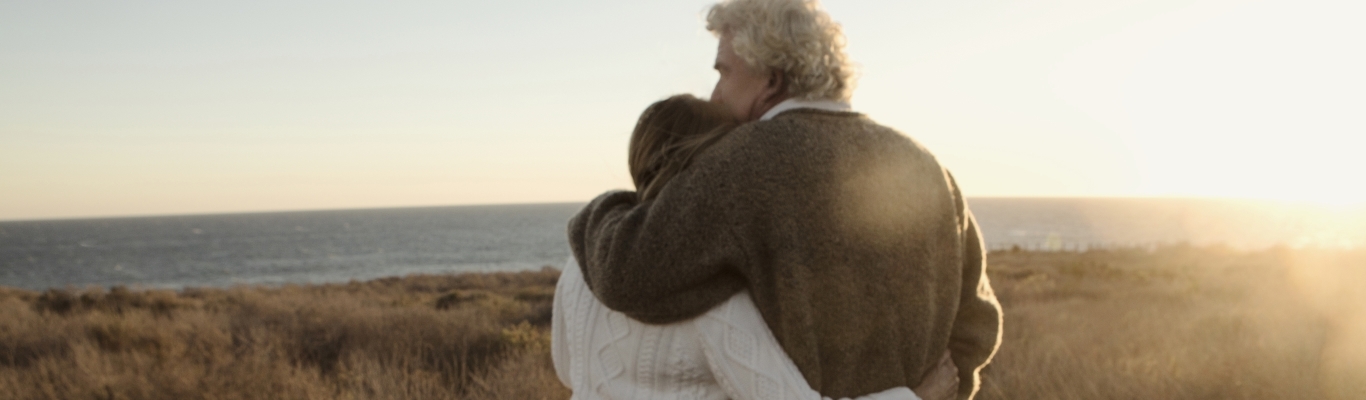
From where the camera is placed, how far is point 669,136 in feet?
5.57

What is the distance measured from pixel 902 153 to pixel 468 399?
3795mm

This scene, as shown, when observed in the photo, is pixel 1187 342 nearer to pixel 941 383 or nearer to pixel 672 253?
pixel 941 383

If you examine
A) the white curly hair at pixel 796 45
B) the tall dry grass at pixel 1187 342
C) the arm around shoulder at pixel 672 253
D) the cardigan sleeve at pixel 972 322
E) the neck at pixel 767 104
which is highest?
the white curly hair at pixel 796 45

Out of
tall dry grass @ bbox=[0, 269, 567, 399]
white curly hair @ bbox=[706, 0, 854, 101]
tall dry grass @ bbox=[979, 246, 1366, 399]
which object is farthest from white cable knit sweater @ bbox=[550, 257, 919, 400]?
tall dry grass @ bbox=[979, 246, 1366, 399]

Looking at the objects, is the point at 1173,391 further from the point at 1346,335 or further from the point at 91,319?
the point at 91,319

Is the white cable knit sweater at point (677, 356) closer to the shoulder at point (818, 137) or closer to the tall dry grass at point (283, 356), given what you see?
the shoulder at point (818, 137)

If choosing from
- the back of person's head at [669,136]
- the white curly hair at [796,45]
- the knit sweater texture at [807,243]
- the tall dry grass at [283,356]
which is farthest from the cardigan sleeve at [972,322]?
the tall dry grass at [283,356]

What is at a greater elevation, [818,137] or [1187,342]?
[818,137]

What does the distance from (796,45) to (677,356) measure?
24.9 inches

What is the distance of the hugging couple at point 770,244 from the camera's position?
4.88ft

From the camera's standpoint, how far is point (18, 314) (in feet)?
29.4

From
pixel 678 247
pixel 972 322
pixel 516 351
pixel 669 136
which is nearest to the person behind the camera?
pixel 678 247

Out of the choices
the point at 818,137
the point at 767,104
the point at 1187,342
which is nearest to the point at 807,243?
the point at 818,137

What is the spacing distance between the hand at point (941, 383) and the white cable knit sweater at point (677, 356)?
98 mm
